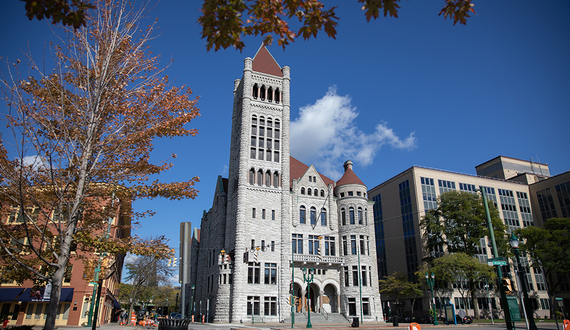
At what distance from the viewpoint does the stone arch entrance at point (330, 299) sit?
152 ft

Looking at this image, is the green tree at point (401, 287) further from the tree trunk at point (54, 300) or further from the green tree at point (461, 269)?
the tree trunk at point (54, 300)

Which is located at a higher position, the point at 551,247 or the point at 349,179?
the point at 349,179

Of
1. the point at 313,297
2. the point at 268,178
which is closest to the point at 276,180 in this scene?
the point at 268,178

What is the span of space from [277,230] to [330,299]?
11753mm

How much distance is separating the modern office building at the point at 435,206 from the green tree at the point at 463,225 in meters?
4.16

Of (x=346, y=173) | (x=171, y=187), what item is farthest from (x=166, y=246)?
(x=346, y=173)

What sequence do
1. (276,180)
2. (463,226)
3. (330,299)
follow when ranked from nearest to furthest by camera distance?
(330,299)
(276,180)
(463,226)

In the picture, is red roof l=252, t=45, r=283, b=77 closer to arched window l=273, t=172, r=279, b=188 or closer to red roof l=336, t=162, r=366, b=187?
arched window l=273, t=172, r=279, b=188

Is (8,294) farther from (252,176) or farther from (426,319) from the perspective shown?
(426,319)

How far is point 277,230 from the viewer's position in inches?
1833

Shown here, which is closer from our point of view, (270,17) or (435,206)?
(270,17)

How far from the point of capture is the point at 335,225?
50.3 meters

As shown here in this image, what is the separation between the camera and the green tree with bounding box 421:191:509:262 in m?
50.3

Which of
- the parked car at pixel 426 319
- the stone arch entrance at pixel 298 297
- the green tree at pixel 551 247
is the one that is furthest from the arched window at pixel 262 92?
the green tree at pixel 551 247
